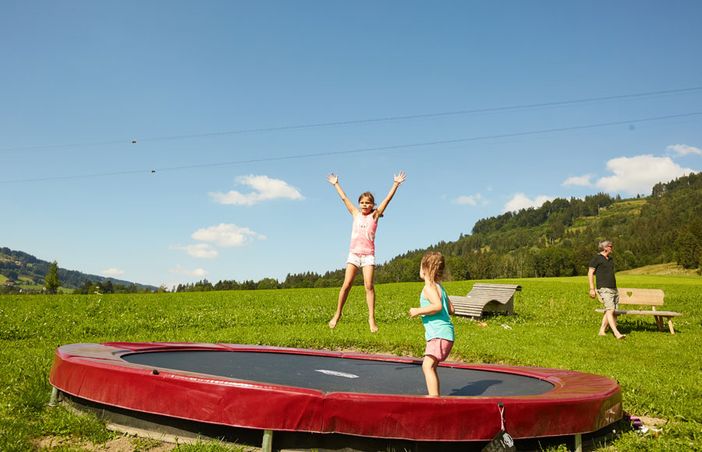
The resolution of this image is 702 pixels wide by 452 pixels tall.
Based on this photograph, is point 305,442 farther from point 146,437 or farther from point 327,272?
point 327,272

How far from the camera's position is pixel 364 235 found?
609cm

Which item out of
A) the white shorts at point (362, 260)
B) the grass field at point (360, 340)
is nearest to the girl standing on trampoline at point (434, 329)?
the grass field at point (360, 340)

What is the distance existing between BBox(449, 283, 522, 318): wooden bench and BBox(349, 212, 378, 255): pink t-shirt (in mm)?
9863

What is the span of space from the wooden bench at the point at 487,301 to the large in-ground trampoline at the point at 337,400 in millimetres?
10410

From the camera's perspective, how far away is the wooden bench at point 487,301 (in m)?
15.4

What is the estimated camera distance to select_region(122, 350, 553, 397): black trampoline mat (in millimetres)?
4422

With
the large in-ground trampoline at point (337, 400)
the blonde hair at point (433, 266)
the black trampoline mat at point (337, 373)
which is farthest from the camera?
the black trampoline mat at point (337, 373)

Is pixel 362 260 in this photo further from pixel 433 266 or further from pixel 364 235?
pixel 433 266

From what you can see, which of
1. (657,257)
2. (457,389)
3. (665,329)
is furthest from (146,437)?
(657,257)

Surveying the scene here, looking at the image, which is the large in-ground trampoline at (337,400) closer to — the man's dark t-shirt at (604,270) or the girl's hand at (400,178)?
the girl's hand at (400,178)

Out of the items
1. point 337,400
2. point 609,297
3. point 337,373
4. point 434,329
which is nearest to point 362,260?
point 337,373

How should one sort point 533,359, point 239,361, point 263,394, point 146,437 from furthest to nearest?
point 533,359 → point 239,361 → point 146,437 → point 263,394

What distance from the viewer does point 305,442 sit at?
3.44 metres

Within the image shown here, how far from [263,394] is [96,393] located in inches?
62.2
